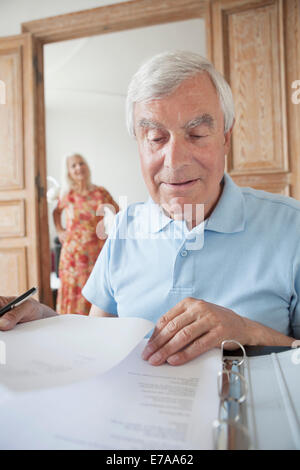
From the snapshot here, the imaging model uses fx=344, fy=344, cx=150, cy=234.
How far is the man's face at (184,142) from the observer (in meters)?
0.68

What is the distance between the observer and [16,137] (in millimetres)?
2490

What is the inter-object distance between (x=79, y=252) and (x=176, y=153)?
7.31 ft

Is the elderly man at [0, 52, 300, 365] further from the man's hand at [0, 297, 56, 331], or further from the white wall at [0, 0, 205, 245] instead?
the white wall at [0, 0, 205, 245]

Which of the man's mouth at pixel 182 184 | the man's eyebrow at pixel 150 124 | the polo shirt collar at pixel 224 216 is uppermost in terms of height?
the man's eyebrow at pixel 150 124

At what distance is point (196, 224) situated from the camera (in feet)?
2.69

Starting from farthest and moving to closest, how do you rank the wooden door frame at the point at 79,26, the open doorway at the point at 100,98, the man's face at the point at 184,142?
the open doorway at the point at 100,98
the wooden door frame at the point at 79,26
the man's face at the point at 184,142

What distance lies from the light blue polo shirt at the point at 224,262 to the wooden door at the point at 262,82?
1261 mm

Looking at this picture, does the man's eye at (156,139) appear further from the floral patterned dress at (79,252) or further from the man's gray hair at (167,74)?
the floral patterned dress at (79,252)

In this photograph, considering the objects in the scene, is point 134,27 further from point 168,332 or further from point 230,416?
point 230,416

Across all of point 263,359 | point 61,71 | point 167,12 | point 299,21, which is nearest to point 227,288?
point 263,359

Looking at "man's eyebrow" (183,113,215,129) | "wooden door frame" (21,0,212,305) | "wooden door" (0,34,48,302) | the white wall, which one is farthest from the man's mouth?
the white wall

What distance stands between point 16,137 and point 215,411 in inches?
101

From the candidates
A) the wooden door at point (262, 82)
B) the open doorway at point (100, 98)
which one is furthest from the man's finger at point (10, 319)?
the open doorway at point (100, 98)

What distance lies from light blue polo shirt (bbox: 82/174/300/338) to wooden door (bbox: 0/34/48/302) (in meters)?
1.77
